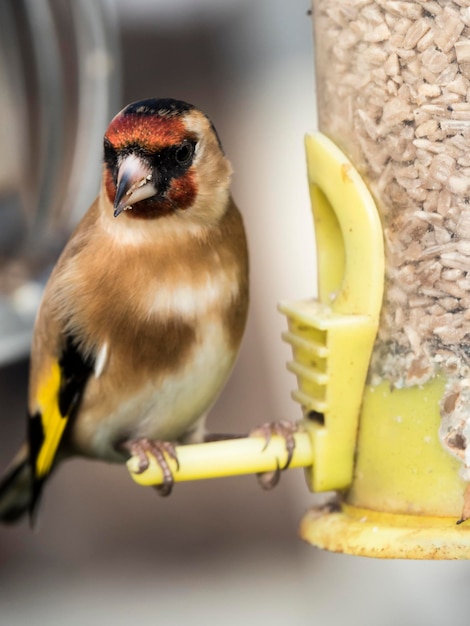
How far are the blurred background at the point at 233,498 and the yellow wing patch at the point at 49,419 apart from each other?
2.18 metres

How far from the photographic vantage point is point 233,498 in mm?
5152

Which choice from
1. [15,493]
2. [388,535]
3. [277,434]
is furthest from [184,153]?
[15,493]

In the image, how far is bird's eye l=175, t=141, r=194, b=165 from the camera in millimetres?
2348

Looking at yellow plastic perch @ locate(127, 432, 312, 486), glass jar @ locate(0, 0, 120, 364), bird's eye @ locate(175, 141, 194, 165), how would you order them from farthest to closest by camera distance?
glass jar @ locate(0, 0, 120, 364) → bird's eye @ locate(175, 141, 194, 165) → yellow plastic perch @ locate(127, 432, 312, 486)

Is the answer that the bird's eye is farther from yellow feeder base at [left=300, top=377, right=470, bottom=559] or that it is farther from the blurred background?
the blurred background

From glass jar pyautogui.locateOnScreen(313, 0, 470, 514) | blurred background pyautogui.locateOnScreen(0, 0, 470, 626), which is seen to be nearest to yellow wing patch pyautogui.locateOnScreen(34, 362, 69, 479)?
glass jar pyautogui.locateOnScreen(313, 0, 470, 514)

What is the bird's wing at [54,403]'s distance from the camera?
2549 millimetres

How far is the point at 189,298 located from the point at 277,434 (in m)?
0.31

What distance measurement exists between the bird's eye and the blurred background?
2531mm

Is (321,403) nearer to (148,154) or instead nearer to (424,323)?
(424,323)

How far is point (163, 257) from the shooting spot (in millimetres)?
2432

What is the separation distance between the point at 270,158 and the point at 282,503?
141 cm

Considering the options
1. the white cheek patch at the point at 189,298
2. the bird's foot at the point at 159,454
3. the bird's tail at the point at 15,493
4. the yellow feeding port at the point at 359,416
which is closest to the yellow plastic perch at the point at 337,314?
the yellow feeding port at the point at 359,416

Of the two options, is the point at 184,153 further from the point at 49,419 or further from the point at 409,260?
the point at 49,419
